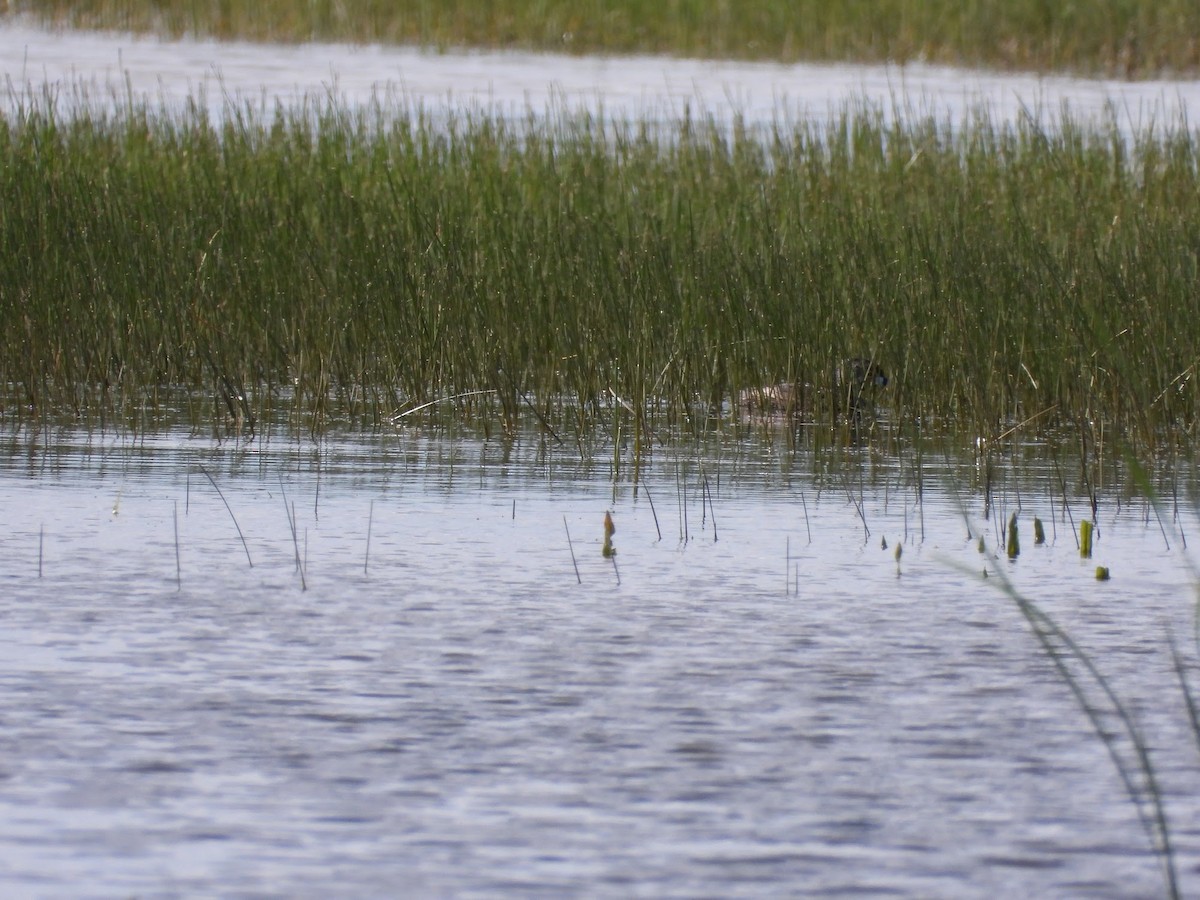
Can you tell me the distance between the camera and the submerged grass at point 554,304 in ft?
24.0

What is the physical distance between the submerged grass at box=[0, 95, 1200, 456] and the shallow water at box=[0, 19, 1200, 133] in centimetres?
880

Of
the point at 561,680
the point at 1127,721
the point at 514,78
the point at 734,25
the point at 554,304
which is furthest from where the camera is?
the point at 734,25

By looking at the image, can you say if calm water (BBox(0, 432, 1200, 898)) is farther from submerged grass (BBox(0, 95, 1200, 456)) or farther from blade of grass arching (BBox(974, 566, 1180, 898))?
submerged grass (BBox(0, 95, 1200, 456))

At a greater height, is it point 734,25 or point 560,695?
point 734,25

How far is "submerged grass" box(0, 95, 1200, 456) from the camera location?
731 centimetres

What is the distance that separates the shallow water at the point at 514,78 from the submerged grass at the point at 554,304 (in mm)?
8803

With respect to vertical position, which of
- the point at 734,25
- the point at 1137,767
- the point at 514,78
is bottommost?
the point at 1137,767

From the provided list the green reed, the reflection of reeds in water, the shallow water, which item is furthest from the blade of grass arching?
the green reed

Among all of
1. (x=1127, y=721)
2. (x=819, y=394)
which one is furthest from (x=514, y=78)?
(x=1127, y=721)

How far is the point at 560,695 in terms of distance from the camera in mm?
3881

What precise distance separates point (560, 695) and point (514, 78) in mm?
18357

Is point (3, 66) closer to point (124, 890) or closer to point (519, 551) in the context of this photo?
A: point (519, 551)

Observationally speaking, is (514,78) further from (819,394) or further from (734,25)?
(819,394)

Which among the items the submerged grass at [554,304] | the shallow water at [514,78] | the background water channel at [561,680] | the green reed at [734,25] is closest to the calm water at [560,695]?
the background water channel at [561,680]
